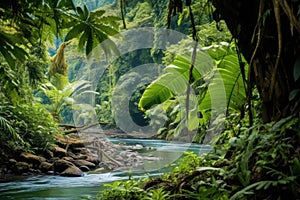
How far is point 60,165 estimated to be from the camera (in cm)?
629

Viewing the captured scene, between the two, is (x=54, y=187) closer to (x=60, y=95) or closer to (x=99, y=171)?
(x=99, y=171)

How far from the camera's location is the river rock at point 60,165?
20.4ft

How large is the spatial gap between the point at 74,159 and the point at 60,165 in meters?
0.83

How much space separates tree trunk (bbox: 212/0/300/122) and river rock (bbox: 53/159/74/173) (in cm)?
545

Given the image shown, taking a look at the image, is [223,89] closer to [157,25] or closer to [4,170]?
[4,170]

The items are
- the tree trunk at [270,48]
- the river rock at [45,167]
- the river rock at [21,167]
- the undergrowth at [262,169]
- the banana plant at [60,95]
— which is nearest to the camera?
the undergrowth at [262,169]

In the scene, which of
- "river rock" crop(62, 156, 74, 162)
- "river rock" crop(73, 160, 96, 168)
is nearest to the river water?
"river rock" crop(73, 160, 96, 168)

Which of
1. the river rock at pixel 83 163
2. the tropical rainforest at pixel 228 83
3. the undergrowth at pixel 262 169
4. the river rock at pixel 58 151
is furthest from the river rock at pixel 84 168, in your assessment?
the undergrowth at pixel 262 169

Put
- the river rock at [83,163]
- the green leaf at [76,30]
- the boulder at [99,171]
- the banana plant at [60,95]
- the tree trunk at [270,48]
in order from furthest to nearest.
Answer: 1. the banana plant at [60,95]
2. the river rock at [83,163]
3. the boulder at [99,171]
4. the green leaf at [76,30]
5. the tree trunk at [270,48]

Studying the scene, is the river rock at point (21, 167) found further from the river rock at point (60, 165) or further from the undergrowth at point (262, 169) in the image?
the undergrowth at point (262, 169)

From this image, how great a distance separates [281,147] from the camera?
90 cm

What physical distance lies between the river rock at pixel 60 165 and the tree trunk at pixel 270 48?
17.9 feet

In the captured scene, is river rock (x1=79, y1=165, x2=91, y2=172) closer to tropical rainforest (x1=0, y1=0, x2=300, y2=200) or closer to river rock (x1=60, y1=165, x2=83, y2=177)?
river rock (x1=60, y1=165, x2=83, y2=177)

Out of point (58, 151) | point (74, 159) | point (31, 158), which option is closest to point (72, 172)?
point (31, 158)
